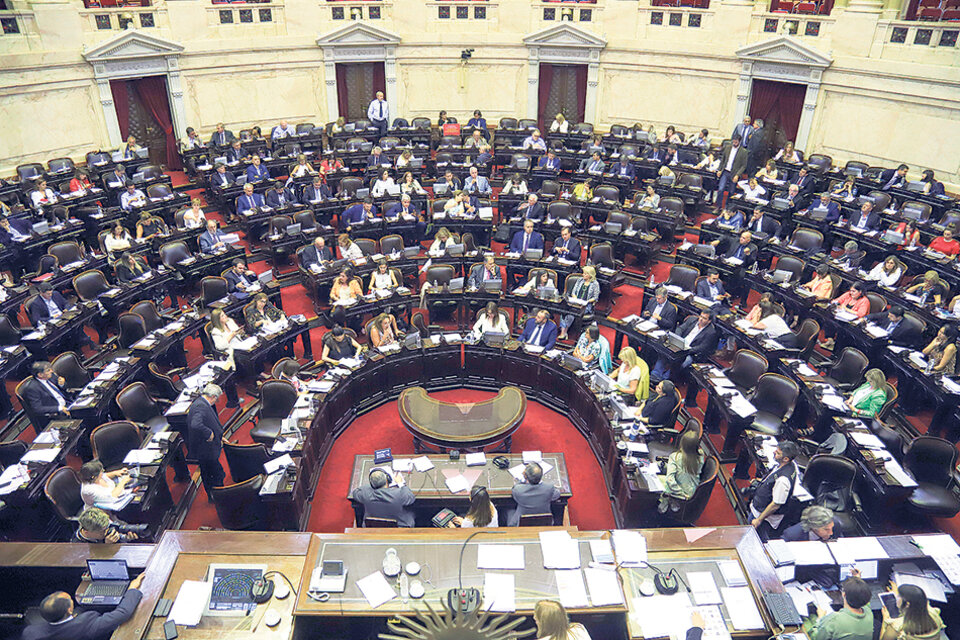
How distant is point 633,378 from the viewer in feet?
29.3

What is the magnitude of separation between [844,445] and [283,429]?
7100 millimetres

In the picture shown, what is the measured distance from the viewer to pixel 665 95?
771 inches

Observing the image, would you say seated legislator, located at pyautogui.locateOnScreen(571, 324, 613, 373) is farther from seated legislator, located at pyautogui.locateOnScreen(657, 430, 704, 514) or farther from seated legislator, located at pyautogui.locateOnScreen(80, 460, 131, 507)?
seated legislator, located at pyautogui.locateOnScreen(80, 460, 131, 507)

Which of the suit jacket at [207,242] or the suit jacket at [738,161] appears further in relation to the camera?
the suit jacket at [738,161]

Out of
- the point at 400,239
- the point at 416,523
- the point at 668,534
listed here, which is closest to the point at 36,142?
the point at 400,239

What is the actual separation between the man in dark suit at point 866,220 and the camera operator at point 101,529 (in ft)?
46.3

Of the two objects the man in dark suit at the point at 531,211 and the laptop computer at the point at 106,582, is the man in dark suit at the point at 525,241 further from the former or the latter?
the laptop computer at the point at 106,582

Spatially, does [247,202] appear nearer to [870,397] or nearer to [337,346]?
[337,346]

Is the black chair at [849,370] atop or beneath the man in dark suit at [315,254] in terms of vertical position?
beneath

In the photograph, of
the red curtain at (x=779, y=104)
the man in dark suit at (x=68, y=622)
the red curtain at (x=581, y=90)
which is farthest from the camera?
the red curtain at (x=581, y=90)

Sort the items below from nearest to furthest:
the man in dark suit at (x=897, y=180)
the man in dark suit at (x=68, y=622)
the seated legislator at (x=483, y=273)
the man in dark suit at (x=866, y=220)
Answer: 1. the man in dark suit at (x=68, y=622)
2. the seated legislator at (x=483, y=273)
3. the man in dark suit at (x=866, y=220)
4. the man in dark suit at (x=897, y=180)

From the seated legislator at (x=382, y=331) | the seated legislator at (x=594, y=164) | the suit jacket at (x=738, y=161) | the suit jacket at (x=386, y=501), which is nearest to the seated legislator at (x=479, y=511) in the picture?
the suit jacket at (x=386, y=501)

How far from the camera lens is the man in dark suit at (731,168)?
53.2 feet

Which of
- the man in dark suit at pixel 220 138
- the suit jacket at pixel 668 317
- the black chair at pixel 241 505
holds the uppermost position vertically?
the man in dark suit at pixel 220 138
